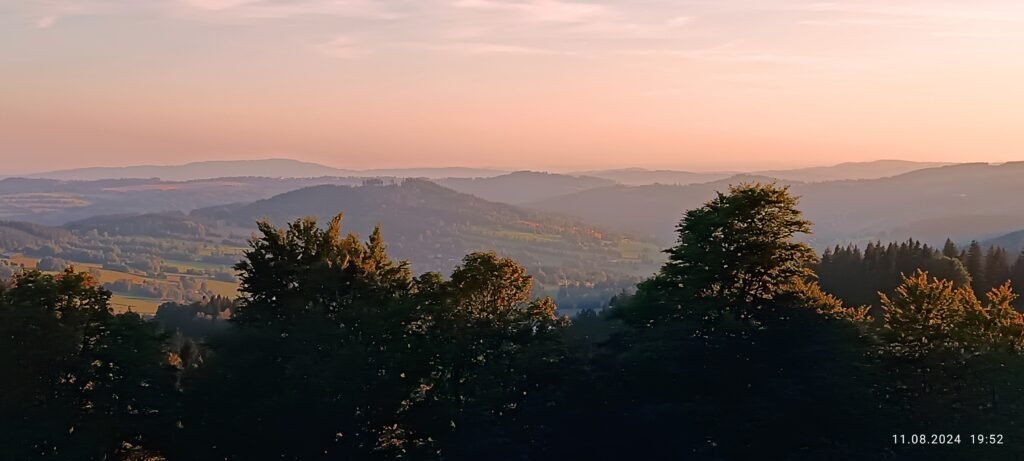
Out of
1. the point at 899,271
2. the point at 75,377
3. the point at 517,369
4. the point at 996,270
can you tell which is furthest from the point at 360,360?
the point at 996,270

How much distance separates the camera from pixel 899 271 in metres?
96.8

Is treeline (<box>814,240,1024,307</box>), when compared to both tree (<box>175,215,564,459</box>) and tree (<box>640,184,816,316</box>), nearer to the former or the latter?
tree (<box>640,184,816,316</box>)

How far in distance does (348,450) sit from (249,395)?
540 centimetres

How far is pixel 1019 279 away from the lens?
94.2 m

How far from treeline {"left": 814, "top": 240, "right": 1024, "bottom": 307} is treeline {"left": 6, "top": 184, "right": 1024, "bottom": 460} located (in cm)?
5313

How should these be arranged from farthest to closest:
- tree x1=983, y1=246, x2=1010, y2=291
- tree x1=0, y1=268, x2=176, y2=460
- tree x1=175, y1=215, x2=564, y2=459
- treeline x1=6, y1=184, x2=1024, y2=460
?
1. tree x1=983, y1=246, x2=1010, y2=291
2. tree x1=175, y1=215, x2=564, y2=459
3. tree x1=0, y1=268, x2=176, y2=460
4. treeline x1=6, y1=184, x2=1024, y2=460

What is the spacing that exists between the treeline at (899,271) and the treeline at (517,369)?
53126 mm

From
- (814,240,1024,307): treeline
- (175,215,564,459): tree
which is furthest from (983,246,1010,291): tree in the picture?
(175,215,564,459): tree

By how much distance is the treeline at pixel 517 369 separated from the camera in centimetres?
3416

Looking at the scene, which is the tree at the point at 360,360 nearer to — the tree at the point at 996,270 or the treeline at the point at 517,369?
the treeline at the point at 517,369

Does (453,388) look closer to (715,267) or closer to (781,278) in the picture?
(715,267)

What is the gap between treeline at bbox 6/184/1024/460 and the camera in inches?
1345

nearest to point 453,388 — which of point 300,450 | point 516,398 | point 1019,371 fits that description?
point 516,398

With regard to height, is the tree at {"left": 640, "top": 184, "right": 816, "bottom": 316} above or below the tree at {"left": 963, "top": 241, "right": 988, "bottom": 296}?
above
